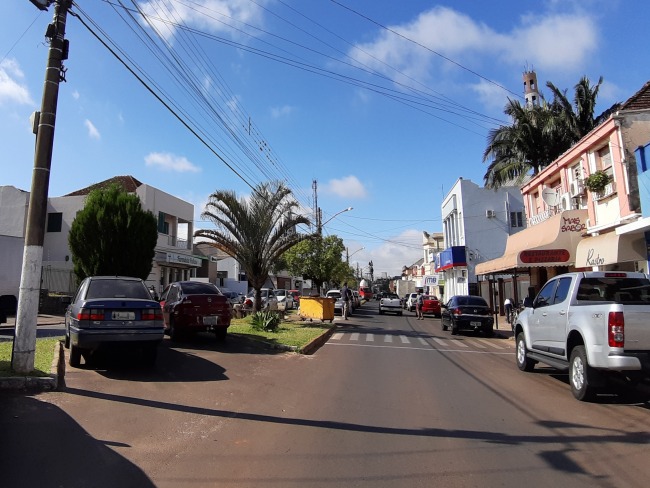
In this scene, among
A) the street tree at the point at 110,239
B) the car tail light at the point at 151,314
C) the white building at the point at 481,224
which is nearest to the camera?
the car tail light at the point at 151,314

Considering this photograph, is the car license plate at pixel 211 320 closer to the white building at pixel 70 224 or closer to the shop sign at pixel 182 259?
the white building at pixel 70 224

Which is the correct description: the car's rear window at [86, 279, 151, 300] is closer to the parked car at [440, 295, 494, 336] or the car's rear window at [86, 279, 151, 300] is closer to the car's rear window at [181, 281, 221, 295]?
the car's rear window at [181, 281, 221, 295]

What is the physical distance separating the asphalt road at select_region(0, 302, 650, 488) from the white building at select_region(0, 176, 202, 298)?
2296 cm

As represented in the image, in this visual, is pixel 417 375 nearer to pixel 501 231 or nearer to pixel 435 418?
pixel 435 418

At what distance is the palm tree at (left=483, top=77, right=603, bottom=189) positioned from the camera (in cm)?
3003

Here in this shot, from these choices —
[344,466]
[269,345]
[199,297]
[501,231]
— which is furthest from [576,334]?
[501,231]

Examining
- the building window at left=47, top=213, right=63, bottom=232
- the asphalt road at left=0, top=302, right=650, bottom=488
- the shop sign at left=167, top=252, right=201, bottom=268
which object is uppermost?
the building window at left=47, top=213, right=63, bottom=232

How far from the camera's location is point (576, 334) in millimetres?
7906

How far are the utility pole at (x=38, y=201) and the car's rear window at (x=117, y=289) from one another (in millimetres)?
1362

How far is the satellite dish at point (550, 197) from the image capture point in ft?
68.1

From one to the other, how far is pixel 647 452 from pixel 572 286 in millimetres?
3743

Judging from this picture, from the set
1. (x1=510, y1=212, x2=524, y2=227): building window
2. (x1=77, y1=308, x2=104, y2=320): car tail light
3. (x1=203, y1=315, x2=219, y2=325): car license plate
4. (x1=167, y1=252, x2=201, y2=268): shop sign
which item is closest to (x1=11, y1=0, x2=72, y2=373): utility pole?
(x1=77, y1=308, x2=104, y2=320): car tail light

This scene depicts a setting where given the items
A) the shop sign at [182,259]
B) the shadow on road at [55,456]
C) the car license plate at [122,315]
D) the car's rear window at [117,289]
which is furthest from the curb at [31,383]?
the shop sign at [182,259]

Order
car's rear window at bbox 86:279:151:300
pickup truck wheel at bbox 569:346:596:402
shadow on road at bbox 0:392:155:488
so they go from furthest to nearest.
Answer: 1. car's rear window at bbox 86:279:151:300
2. pickup truck wheel at bbox 569:346:596:402
3. shadow on road at bbox 0:392:155:488
